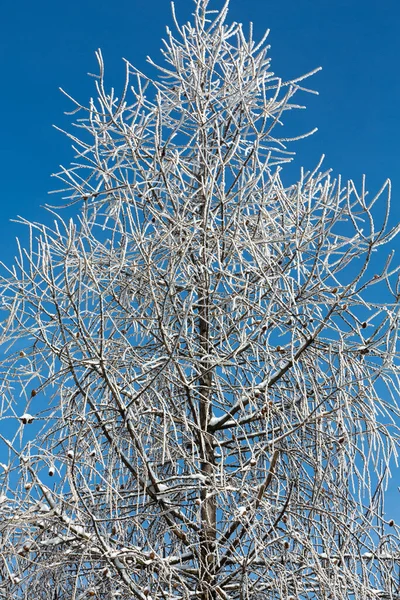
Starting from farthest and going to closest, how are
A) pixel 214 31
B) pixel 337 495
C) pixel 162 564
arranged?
pixel 214 31 < pixel 337 495 < pixel 162 564

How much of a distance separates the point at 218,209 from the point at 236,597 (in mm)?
2331

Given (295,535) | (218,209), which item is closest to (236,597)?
(295,535)

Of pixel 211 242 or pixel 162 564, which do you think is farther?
pixel 211 242

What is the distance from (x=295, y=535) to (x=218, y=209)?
2.12m

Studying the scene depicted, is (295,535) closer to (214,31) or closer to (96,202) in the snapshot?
(96,202)

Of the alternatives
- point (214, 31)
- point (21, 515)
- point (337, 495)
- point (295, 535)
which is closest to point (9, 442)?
point (21, 515)

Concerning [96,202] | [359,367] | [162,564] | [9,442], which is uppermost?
[96,202]

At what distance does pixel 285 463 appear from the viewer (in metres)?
4.38

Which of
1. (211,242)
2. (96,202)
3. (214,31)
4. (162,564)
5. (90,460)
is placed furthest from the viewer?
(214,31)

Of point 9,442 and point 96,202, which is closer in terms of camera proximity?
point 9,442

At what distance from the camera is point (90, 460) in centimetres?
422

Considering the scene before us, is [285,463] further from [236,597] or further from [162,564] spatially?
[162,564]

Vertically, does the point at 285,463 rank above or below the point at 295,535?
above

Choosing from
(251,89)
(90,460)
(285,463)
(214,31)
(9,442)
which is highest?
(214,31)
